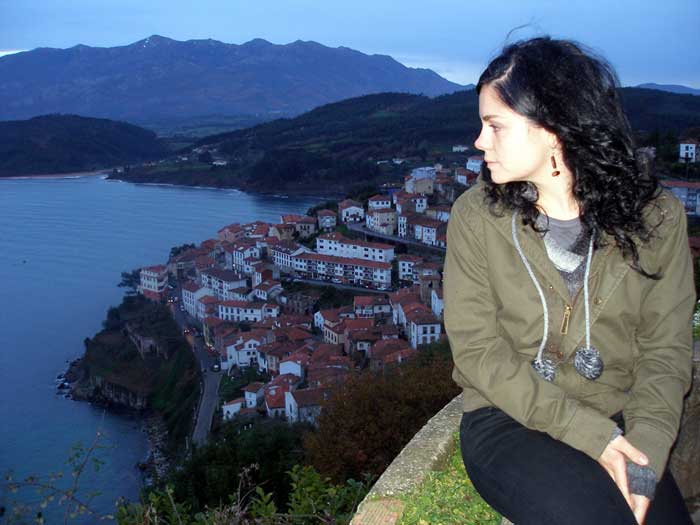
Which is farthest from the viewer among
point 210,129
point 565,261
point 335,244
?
point 210,129

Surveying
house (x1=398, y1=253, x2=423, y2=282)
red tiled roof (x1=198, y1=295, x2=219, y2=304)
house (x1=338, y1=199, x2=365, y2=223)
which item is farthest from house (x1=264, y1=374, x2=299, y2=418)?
house (x1=338, y1=199, x2=365, y2=223)

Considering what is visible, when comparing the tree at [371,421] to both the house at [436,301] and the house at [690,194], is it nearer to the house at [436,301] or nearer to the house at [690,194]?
the house at [436,301]

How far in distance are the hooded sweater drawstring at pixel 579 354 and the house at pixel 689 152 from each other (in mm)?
17317

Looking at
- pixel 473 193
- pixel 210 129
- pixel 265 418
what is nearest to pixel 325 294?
pixel 265 418

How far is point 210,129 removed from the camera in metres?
67.9

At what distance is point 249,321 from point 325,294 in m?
2.05

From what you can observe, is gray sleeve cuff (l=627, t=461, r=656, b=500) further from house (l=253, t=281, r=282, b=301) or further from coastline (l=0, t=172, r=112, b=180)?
coastline (l=0, t=172, r=112, b=180)

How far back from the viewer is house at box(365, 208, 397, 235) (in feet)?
70.2

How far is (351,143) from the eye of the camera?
1604 inches

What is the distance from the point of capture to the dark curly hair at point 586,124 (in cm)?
96

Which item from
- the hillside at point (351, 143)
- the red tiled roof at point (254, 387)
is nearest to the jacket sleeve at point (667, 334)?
the red tiled roof at point (254, 387)

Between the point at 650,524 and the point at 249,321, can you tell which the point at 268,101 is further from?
the point at 650,524

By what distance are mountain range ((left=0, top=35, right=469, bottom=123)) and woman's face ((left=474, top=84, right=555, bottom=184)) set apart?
8396cm

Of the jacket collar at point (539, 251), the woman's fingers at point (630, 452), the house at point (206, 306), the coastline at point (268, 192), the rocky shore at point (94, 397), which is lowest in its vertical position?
the rocky shore at point (94, 397)
